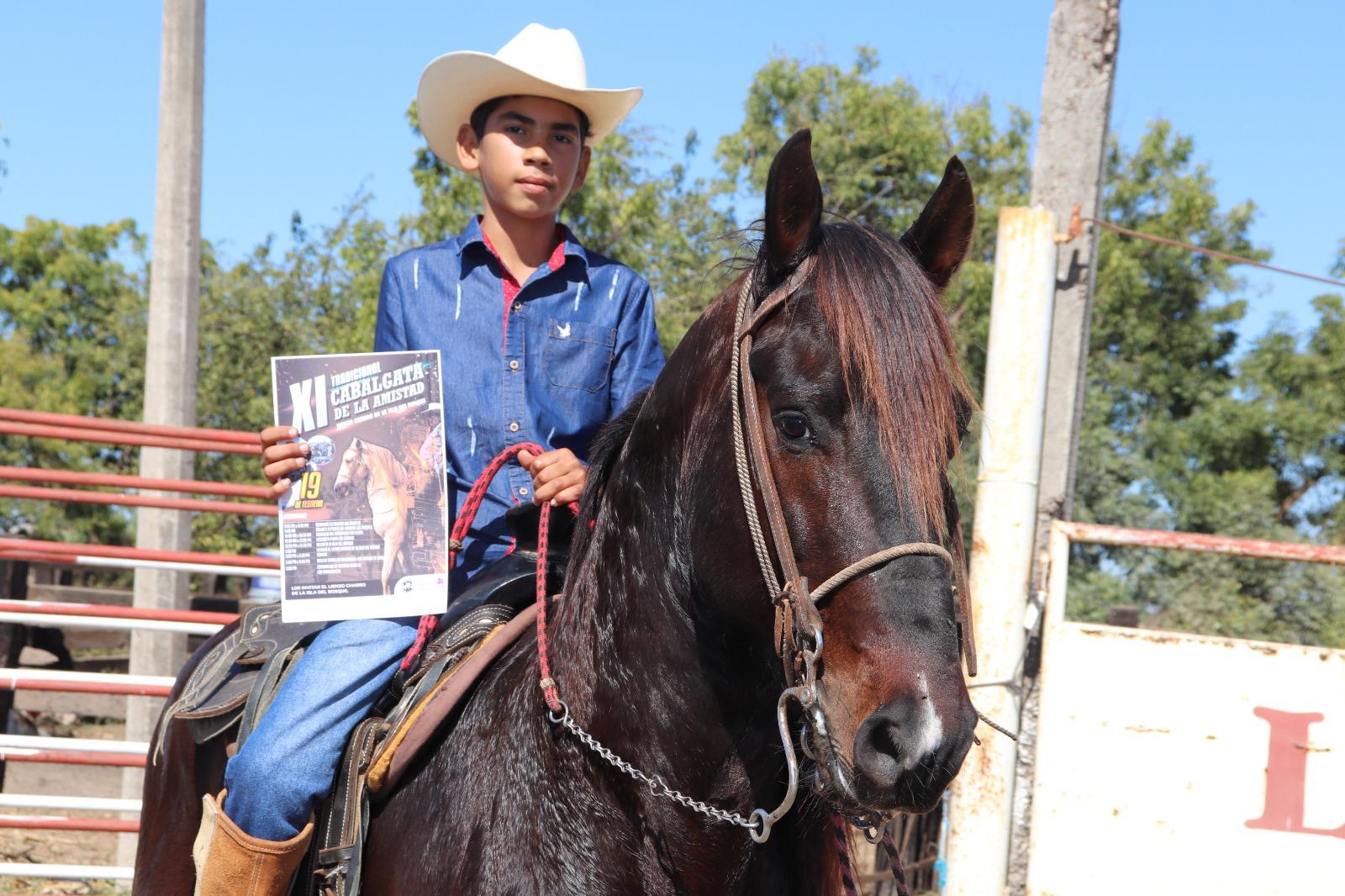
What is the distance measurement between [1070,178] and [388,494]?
4.47m

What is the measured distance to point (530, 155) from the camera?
2.90 meters

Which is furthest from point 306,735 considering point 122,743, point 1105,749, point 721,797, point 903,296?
point 122,743

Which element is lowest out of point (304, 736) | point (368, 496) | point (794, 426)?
point (304, 736)

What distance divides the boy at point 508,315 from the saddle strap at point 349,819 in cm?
11

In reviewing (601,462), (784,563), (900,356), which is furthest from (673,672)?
(900,356)

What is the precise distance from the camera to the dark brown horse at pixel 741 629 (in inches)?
66.6

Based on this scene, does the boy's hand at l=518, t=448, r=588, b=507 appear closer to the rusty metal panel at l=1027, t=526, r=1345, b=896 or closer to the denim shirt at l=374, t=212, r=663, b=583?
the denim shirt at l=374, t=212, r=663, b=583

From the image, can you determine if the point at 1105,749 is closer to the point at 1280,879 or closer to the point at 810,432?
the point at 1280,879

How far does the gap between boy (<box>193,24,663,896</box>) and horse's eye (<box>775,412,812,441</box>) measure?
0.82 m

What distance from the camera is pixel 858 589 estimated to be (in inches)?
67.3

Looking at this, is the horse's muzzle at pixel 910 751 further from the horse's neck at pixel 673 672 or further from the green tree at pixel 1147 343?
the green tree at pixel 1147 343

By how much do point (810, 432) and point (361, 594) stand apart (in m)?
1.20

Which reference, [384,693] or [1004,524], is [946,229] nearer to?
[384,693]

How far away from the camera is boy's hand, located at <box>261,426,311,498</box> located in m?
2.53
